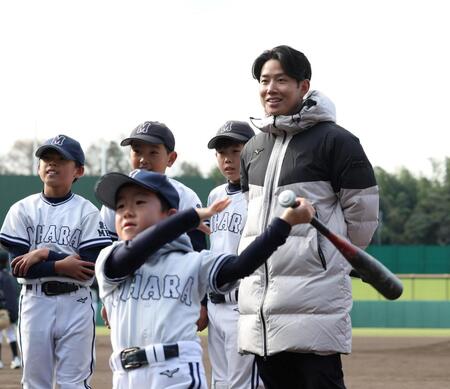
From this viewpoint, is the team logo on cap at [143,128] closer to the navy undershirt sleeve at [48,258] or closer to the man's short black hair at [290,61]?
the navy undershirt sleeve at [48,258]

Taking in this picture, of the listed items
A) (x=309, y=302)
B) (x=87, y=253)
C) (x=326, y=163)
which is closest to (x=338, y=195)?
(x=326, y=163)

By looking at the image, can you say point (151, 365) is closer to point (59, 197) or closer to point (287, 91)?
point (287, 91)

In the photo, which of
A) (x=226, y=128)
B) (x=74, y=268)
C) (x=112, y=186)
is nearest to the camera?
(x=112, y=186)

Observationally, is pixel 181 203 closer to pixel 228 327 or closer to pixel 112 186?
pixel 228 327

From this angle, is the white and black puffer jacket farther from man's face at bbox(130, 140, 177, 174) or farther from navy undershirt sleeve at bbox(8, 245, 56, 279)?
navy undershirt sleeve at bbox(8, 245, 56, 279)

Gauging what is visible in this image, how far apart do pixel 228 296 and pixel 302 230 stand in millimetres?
2316

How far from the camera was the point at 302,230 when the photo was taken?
205 inches

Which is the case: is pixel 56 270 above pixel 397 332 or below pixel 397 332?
above

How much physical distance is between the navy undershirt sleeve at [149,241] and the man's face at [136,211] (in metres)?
0.07

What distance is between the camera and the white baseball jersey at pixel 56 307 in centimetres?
719

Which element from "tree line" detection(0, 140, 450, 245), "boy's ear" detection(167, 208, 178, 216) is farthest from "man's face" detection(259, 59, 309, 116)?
"tree line" detection(0, 140, 450, 245)

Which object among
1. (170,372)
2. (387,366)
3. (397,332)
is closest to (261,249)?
(170,372)

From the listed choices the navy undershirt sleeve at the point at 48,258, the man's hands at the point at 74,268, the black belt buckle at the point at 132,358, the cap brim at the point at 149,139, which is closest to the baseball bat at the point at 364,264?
the black belt buckle at the point at 132,358

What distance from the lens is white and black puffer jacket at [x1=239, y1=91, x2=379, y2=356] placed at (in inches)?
203
